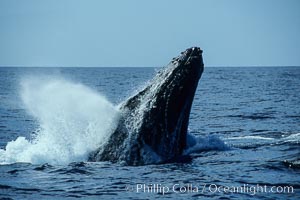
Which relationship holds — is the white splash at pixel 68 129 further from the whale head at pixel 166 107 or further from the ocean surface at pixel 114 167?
the whale head at pixel 166 107

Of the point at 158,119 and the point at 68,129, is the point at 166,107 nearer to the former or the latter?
the point at 158,119

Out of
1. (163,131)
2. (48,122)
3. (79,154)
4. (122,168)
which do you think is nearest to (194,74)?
(163,131)

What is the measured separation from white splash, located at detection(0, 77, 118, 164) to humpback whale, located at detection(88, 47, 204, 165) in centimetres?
45

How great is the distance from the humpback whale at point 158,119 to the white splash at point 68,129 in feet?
1.49

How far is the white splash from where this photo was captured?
36.4 feet

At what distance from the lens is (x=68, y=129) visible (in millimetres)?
12492

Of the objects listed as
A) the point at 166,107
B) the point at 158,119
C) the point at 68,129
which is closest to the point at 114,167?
Result: the point at 158,119

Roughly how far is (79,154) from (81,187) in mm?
2713

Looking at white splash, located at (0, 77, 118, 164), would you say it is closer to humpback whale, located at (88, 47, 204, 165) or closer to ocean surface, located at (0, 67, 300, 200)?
ocean surface, located at (0, 67, 300, 200)

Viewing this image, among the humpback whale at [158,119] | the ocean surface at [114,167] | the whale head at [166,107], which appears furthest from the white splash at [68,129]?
the whale head at [166,107]

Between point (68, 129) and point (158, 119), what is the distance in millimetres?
3221

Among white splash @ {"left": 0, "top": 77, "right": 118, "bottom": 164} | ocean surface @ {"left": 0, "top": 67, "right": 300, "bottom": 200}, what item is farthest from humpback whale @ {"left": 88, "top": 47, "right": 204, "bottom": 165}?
white splash @ {"left": 0, "top": 77, "right": 118, "bottom": 164}

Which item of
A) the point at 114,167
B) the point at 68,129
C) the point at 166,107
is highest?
the point at 166,107

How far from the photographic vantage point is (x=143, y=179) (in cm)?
887
